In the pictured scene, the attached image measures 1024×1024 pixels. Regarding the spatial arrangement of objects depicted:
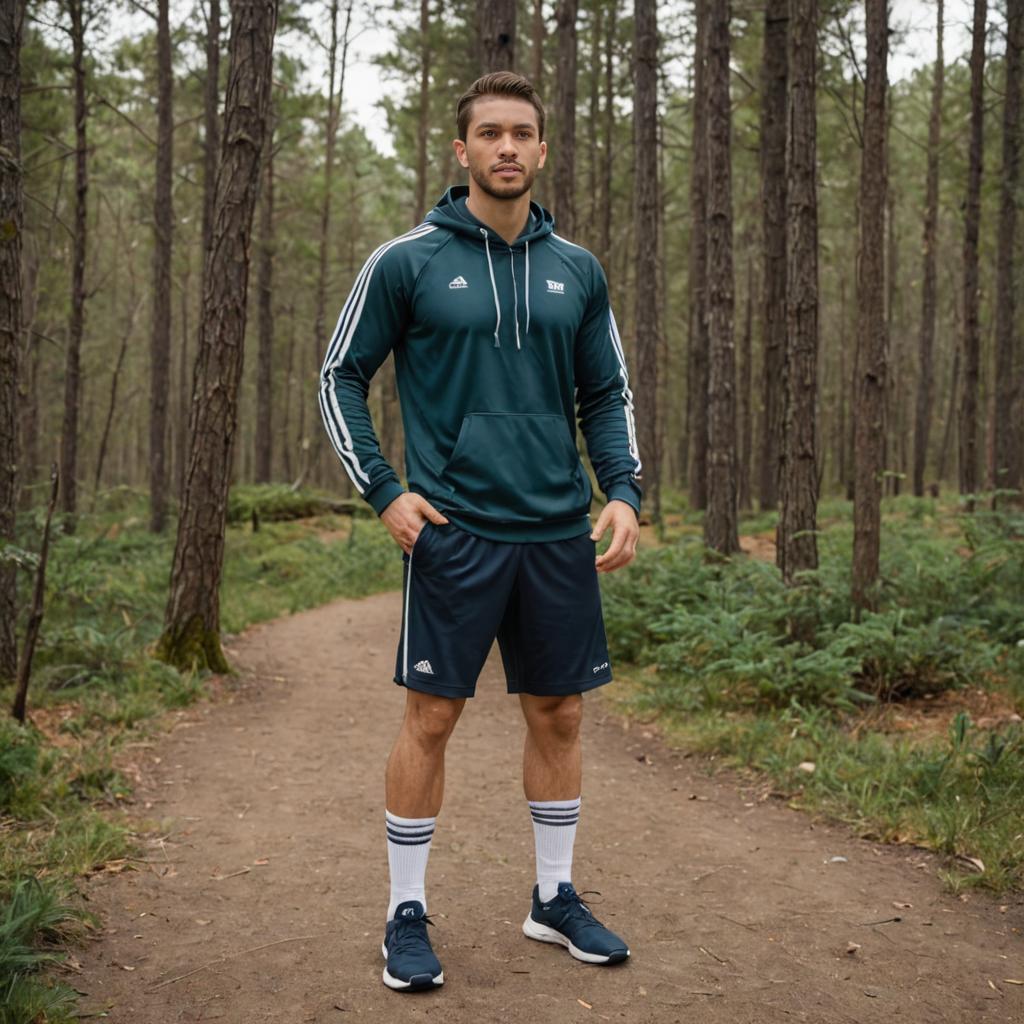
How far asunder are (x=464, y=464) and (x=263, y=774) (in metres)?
3.48

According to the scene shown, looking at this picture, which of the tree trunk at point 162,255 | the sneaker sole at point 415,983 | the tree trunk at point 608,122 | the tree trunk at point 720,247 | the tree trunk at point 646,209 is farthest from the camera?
the tree trunk at point 608,122

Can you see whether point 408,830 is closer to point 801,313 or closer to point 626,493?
point 626,493

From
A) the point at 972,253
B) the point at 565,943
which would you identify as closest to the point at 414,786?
the point at 565,943

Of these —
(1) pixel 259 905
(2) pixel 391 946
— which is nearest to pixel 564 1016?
(2) pixel 391 946

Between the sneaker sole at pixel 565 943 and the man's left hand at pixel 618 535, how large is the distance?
47.5 inches

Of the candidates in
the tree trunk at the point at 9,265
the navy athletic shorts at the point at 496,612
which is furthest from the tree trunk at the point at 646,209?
the navy athletic shorts at the point at 496,612

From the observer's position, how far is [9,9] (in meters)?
6.14

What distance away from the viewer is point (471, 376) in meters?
3.04

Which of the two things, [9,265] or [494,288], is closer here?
[494,288]

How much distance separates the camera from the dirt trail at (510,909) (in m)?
2.93

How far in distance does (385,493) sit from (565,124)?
13636mm

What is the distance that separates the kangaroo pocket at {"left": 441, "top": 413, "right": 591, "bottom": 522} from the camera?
3006mm

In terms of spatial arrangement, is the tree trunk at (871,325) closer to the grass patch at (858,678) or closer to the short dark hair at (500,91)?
the grass patch at (858,678)

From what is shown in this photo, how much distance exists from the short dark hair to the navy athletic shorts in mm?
1301
